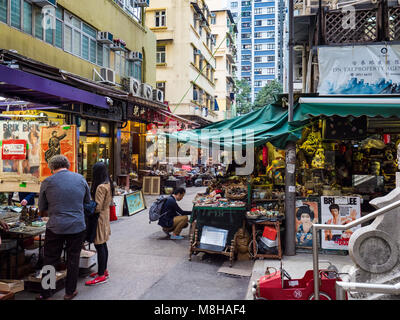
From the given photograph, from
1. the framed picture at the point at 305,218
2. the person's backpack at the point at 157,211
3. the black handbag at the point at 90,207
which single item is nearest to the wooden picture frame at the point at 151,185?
Answer: the person's backpack at the point at 157,211

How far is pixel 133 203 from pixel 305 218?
6.95 meters

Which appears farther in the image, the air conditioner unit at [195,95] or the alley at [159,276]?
the air conditioner unit at [195,95]

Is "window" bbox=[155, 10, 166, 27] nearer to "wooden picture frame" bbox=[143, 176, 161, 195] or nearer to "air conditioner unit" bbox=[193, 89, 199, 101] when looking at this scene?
"air conditioner unit" bbox=[193, 89, 199, 101]

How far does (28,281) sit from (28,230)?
0.79 meters

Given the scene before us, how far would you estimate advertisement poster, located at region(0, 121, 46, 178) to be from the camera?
717 cm

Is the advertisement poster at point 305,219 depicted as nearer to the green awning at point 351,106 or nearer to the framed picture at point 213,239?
the framed picture at point 213,239

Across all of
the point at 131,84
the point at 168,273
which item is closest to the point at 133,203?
the point at 168,273

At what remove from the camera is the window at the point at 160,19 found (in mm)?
26125

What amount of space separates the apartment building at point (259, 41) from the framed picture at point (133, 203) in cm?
8692

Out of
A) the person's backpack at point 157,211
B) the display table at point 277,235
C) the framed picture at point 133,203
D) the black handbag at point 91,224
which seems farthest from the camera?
the framed picture at point 133,203

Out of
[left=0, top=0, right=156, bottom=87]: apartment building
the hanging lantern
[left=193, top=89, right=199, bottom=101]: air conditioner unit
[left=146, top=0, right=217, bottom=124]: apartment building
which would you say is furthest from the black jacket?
[left=193, top=89, right=199, bottom=101]: air conditioner unit

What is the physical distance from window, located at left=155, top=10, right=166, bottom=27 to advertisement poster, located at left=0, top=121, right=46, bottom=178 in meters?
21.3

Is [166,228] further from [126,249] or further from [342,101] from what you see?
[342,101]

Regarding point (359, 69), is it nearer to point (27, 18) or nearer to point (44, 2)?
point (44, 2)
